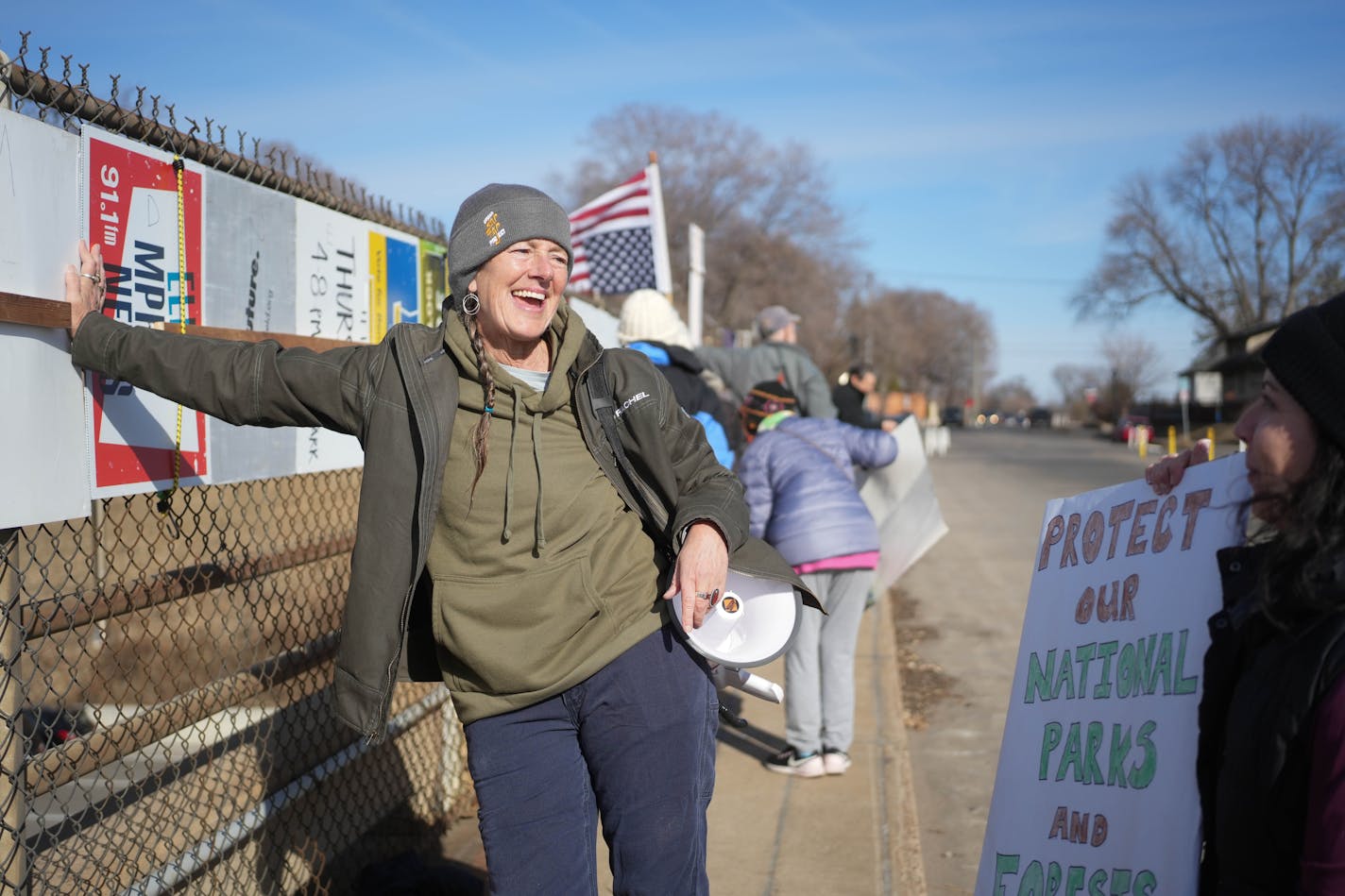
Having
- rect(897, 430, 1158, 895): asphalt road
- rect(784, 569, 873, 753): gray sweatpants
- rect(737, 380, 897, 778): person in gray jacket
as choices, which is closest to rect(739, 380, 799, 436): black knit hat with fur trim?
rect(737, 380, 897, 778): person in gray jacket

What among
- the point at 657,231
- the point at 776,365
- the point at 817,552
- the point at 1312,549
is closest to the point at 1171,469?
the point at 1312,549

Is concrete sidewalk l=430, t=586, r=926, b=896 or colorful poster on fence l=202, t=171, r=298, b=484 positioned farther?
concrete sidewalk l=430, t=586, r=926, b=896

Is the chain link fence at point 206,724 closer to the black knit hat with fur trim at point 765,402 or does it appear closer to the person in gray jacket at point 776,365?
the black knit hat with fur trim at point 765,402

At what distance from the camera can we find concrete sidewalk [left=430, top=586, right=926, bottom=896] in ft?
14.0

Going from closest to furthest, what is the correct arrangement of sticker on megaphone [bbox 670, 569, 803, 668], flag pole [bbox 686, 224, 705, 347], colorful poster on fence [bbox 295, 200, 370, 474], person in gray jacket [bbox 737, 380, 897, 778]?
sticker on megaphone [bbox 670, 569, 803, 668], colorful poster on fence [bbox 295, 200, 370, 474], person in gray jacket [bbox 737, 380, 897, 778], flag pole [bbox 686, 224, 705, 347]

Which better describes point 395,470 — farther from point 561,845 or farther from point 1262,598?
point 1262,598

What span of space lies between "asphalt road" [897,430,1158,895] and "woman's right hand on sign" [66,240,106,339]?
3375 millimetres

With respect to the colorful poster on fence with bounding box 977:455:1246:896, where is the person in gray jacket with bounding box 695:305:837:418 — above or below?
above

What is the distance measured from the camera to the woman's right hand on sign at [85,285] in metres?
2.53

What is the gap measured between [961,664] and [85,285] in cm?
635

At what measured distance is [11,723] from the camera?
2.48 metres

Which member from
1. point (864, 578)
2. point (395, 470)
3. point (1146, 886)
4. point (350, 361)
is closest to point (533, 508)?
point (395, 470)

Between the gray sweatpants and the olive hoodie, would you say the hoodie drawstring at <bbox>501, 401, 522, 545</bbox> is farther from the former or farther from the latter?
the gray sweatpants

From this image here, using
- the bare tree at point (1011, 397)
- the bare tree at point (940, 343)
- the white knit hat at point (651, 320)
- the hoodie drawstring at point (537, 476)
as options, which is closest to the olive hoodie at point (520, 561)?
the hoodie drawstring at point (537, 476)
